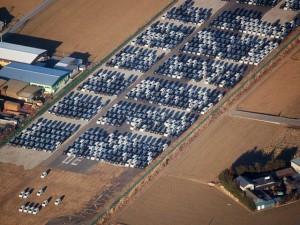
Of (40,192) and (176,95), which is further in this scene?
(176,95)

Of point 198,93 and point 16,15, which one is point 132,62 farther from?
point 16,15

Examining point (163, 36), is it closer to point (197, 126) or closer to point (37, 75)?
point (37, 75)

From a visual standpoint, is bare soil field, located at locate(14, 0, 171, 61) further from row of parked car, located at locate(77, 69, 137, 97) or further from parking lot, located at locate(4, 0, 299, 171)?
row of parked car, located at locate(77, 69, 137, 97)

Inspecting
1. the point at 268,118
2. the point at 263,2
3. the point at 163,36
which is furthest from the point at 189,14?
the point at 268,118

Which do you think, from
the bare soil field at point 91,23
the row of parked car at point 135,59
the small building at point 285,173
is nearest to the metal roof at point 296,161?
the small building at point 285,173

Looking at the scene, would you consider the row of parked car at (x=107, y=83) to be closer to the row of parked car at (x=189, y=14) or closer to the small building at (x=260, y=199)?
the row of parked car at (x=189, y=14)

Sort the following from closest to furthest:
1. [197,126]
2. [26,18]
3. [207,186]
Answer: [207,186] < [197,126] < [26,18]

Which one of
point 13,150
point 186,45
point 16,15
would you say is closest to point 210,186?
point 13,150

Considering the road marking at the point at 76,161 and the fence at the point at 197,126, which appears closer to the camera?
the fence at the point at 197,126
